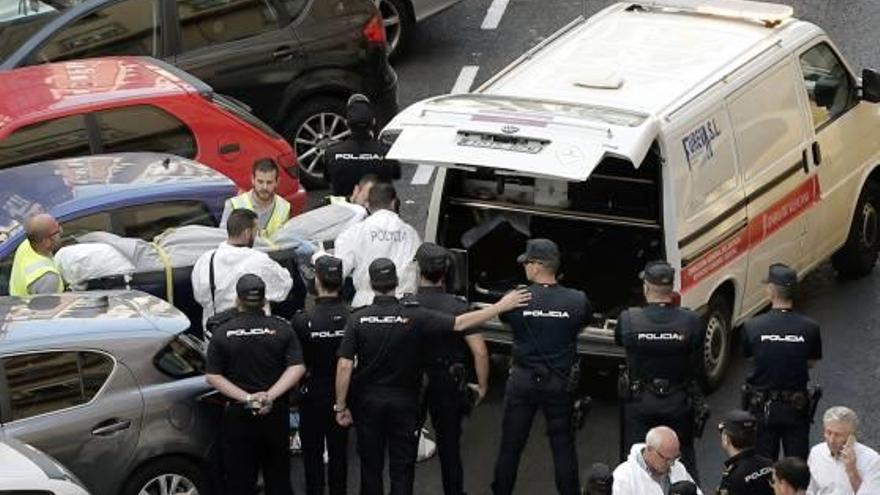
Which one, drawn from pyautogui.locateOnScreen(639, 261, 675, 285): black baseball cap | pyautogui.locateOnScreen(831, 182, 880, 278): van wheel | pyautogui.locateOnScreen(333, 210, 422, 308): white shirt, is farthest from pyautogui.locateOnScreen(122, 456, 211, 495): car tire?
pyautogui.locateOnScreen(831, 182, 880, 278): van wheel

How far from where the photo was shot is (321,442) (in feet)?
42.7

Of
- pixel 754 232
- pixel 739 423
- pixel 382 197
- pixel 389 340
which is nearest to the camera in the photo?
pixel 739 423

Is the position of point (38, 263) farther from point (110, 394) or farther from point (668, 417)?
point (668, 417)

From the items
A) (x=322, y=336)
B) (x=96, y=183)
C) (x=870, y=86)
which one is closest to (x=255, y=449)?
(x=322, y=336)

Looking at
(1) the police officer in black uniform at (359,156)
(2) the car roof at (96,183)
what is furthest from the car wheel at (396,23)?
(2) the car roof at (96,183)

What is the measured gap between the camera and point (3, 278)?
13.9 meters

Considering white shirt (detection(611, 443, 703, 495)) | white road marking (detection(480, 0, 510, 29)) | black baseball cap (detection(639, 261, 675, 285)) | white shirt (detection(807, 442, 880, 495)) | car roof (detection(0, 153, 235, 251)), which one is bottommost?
white road marking (detection(480, 0, 510, 29))

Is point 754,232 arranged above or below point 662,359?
below

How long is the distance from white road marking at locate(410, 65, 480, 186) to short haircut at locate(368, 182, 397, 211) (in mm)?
4026

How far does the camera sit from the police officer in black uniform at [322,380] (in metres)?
12.8

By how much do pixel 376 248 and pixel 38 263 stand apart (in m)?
2.07

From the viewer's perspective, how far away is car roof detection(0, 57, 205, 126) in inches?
609

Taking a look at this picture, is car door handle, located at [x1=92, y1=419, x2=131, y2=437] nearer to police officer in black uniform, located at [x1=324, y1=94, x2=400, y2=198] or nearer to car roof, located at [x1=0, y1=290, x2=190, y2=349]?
car roof, located at [x1=0, y1=290, x2=190, y2=349]

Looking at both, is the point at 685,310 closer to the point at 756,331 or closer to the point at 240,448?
the point at 756,331
